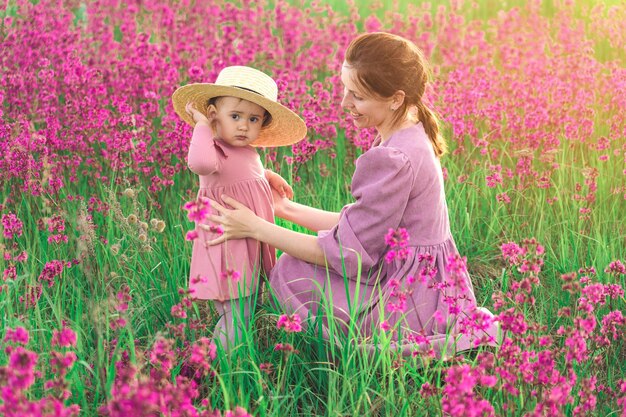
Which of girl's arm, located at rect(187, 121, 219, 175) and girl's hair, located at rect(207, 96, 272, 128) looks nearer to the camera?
girl's arm, located at rect(187, 121, 219, 175)

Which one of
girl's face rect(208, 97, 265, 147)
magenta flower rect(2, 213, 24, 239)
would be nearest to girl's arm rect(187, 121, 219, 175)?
girl's face rect(208, 97, 265, 147)

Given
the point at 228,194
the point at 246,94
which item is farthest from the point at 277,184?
the point at 246,94

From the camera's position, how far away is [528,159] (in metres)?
4.73

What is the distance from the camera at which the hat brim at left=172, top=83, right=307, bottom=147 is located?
10.3 ft

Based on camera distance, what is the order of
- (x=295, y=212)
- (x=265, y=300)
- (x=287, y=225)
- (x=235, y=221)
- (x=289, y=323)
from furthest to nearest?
(x=287, y=225), (x=295, y=212), (x=265, y=300), (x=235, y=221), (x=289, y=323)

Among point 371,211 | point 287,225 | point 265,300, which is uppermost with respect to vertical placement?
point 371,211

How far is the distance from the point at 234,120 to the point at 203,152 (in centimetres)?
27

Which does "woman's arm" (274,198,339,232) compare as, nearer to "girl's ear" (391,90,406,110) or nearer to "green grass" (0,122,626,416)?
"green grass" (0,122,626,416)

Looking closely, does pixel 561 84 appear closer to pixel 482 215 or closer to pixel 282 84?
pixel 482 215

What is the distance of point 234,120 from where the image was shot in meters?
3.24

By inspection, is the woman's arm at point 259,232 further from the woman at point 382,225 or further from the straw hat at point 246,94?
the straw hat at point 246,94

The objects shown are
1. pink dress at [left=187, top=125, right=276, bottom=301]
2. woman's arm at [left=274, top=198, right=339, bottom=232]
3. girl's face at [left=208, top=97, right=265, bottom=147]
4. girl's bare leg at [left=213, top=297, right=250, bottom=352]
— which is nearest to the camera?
girl's bare leg at [left=213, top=297, right=250, bottom=352]

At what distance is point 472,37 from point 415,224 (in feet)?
16.4

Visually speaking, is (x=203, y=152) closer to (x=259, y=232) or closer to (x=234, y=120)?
(x=234, y=120)
